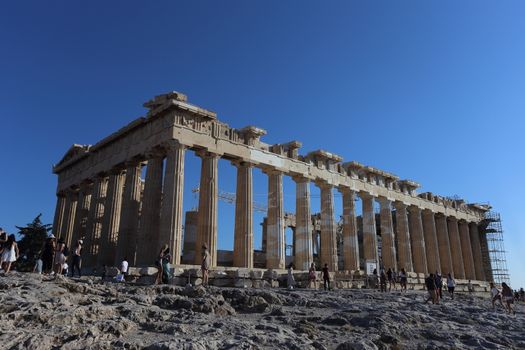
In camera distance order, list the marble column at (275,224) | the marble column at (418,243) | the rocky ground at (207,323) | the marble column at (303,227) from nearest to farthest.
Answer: the rocky ground at (207,323)
the marble column at (275,224)
the marble column at (303,227)
the marble column at (418,243)

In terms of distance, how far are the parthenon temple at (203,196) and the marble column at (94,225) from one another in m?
0.07

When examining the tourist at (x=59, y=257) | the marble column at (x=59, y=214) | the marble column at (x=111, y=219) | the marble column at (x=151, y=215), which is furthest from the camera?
the marble column at (x=59, y=214)

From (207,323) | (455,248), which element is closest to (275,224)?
(207,323)

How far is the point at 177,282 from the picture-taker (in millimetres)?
20281

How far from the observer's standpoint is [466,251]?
45469 millimetres

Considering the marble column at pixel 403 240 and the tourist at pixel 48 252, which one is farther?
the marble column at pixel 403 240

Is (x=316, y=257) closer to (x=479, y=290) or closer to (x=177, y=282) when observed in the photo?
(x=479, y=290)

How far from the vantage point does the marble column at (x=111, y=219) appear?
88.0 ft

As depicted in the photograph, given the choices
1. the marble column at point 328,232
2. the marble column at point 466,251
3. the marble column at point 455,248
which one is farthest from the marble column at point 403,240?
the marble column at point 466,251

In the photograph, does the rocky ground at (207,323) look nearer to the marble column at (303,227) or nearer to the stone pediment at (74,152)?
the marble column at (303,227)

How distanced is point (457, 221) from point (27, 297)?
143 feet

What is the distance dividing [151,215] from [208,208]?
316 centimetres

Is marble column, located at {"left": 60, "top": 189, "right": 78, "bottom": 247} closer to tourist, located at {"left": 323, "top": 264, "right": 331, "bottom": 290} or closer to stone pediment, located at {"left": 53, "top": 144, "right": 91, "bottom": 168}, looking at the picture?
stone pediment, located at {"left": 53, "top": 144, "right": 91, "bottom": 168}

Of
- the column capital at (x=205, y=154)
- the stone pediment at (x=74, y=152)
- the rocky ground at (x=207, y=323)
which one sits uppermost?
the stone pediment at (x=74, y=152)
